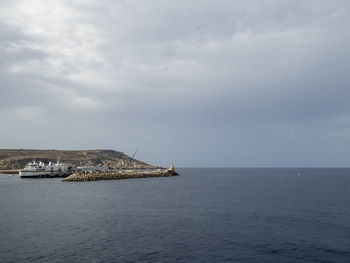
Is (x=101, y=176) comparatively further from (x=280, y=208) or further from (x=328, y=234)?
(x=328, y=234)

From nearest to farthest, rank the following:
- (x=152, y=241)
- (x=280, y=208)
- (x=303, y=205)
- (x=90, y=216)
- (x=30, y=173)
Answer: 1. (x=152, y=241)
2. (x=90, y=216)
3. (x=280, y=208)
4. (x=303, y=205)
5. (x=30, y=173)

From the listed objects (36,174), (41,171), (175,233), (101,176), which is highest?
(41,171)

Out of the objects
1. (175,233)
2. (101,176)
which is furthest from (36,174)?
(175,233)

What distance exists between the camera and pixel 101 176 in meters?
126

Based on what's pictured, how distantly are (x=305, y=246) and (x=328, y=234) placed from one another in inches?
225

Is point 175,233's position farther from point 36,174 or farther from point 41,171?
point 41,171

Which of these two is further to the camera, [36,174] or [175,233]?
[36,174]

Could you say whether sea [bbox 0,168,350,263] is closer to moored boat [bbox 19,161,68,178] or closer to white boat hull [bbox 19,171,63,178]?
white boat hull [bbox 19,171,63,178]

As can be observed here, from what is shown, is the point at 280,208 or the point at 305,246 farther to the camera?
the point at 280,208

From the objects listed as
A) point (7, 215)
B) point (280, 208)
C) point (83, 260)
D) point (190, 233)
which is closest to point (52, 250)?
point (83, 260)

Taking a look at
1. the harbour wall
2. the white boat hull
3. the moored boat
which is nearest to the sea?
the harbour wall

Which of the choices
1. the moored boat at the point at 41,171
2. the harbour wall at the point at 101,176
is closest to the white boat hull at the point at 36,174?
the moored boat at the point at 41,171

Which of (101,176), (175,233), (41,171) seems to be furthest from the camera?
(41,171)

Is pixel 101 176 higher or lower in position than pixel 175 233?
lower
